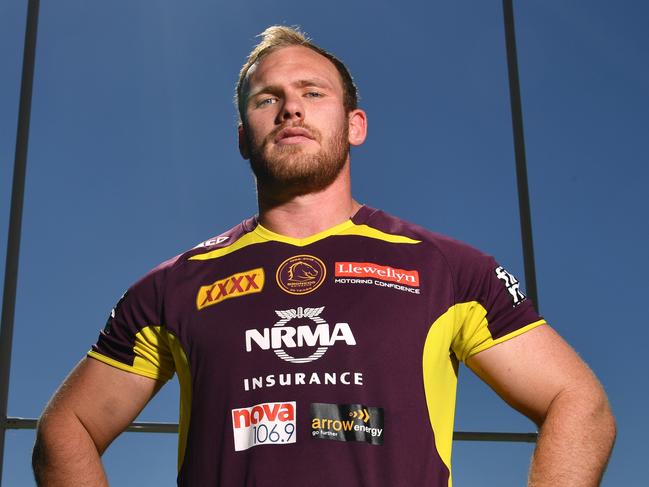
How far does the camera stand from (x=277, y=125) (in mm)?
1415

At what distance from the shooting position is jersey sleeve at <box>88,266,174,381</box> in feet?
4.42

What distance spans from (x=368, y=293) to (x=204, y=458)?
14.4 inches

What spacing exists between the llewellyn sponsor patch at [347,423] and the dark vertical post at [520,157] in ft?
Answer: 3.47

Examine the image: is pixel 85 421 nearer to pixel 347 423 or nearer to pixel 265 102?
pixel 347 423

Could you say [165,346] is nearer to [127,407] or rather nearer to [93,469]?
[127,407]

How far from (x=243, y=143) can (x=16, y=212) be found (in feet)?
2.96

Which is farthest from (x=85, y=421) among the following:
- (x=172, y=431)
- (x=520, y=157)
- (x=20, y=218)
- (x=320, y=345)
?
(x=520, y=157)

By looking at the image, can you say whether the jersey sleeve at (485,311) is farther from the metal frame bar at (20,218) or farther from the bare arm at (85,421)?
the metal frame bar at (20,218)

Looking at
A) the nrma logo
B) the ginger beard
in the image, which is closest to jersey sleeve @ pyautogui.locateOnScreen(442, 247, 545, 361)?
the nrma logo

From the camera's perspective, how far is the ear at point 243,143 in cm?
151

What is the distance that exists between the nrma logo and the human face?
0.93ft

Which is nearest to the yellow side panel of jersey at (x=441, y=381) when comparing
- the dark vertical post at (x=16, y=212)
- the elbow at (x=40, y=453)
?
the elbow at (x=40, y=453)

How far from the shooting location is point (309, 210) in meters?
1.41

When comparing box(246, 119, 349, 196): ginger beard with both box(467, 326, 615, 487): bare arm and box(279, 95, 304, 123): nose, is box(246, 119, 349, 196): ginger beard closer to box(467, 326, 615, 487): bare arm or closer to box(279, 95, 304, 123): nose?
box(279, 95, 304, 123): nose
